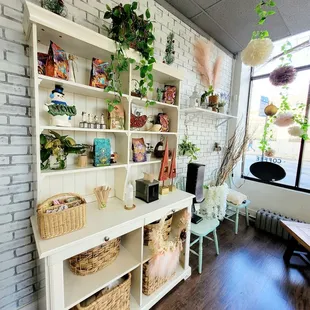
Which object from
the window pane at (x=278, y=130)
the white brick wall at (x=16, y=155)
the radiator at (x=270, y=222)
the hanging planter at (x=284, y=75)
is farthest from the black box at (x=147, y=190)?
the hanging planter at (x=284, y=75)

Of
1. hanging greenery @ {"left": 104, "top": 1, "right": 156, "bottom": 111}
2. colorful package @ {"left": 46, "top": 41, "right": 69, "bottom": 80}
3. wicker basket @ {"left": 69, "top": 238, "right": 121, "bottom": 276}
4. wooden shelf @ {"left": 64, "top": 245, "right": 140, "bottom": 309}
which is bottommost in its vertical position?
wooden shelf @ {"left": 64, "top": 245, "right": 140, "bottom": 309}

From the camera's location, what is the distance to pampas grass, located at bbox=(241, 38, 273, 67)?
5.02 ft

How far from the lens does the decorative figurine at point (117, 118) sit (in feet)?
4.61

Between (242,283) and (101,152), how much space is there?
1908 mm

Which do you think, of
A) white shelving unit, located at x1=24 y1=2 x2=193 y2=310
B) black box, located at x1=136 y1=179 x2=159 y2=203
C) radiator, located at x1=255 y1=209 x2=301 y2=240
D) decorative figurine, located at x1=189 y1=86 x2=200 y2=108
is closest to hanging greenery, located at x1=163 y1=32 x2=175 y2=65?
white shelving unit, located at x1=24 y1=2 x2=193 y2=310

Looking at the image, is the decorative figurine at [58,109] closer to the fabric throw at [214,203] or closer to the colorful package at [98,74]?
the colorful package at [98,74]

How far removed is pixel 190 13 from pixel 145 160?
1874mm

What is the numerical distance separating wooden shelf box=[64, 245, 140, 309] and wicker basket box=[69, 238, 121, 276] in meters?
0.03

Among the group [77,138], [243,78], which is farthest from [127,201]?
[243,78]

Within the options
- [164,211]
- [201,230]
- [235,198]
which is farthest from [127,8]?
[235,198]

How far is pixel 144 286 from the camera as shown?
146 centimetres

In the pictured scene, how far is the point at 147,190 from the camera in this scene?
1522 millimetres

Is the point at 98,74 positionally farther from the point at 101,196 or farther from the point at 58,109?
the point at 101,196

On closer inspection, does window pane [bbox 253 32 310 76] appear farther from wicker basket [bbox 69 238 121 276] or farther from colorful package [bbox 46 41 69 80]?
wicker basket [bbox 69 238 121 276]
